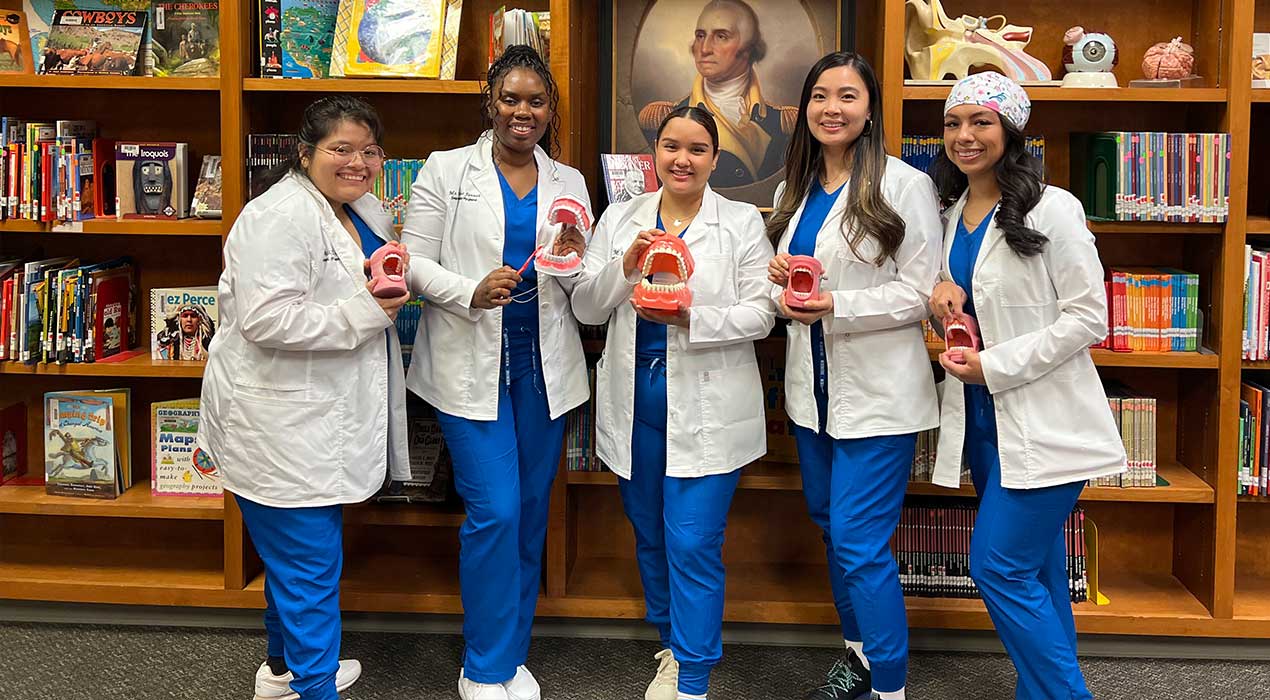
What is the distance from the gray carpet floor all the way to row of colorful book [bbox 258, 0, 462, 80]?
1.62 metres

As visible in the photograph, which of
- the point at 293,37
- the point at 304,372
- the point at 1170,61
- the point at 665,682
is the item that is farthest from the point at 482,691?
the point at 1170,61

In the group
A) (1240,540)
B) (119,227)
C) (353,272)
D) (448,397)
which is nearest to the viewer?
(353,272)

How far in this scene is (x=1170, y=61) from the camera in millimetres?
3350

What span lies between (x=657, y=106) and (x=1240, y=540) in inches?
86.9

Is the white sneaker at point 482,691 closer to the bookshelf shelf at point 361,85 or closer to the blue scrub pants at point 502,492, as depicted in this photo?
the blue scrub pants at point 502,492

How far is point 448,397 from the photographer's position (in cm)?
304

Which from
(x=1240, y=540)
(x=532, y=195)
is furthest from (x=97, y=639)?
(x=1240, y=540)

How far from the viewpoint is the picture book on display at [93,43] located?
3521 millimetres

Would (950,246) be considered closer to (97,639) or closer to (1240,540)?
(1240,540)

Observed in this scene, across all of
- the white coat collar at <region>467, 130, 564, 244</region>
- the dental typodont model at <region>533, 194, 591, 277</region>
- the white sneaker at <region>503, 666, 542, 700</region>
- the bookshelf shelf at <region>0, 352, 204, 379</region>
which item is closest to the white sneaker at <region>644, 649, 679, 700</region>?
the white sneaker at <region>503, 666, 542, 700</region>

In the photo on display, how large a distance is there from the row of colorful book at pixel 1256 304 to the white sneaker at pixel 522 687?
82.7 inches

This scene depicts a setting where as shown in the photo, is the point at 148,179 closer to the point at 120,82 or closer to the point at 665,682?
the point at 120,82

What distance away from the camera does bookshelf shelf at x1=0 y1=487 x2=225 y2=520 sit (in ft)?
11.8

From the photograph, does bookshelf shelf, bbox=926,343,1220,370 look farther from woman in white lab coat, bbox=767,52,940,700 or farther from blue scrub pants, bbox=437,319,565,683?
blue scrub pants, bbox=437,319,565,683
